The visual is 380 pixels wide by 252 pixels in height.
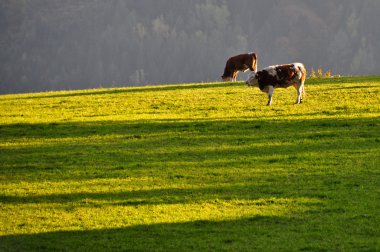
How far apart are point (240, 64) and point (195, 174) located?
3040 cm

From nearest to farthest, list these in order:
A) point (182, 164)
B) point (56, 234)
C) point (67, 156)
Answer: point (56, 234)
point (182, 164)
point (67, 156)

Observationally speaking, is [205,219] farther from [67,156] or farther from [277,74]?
[277,74]

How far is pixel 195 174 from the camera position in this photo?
26.9 meters

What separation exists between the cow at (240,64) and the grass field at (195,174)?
1349cm

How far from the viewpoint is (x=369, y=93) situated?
4219 cm

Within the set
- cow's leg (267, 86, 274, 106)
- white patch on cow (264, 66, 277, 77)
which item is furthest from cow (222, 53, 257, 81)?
cow's leg (267, 86, 274, 106)

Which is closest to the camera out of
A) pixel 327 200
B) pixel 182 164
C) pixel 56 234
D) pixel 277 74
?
pixel 56 234

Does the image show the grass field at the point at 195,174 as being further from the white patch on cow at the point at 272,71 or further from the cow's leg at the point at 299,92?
the white patch on cow at the point at 272,71

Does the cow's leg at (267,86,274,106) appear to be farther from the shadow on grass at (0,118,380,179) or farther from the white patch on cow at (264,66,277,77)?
the shadow on grass at (0,118,380,179)

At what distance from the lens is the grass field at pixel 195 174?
21016mm

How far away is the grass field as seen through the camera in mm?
21016

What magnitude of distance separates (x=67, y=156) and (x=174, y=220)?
912cm

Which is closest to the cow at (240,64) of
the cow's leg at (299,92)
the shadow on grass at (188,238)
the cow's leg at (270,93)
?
the cow's leg at (299,92)

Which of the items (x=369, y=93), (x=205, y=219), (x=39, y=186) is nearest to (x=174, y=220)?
(x=205, y=219)
